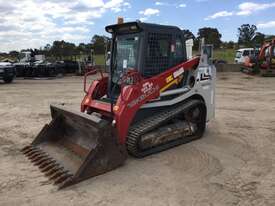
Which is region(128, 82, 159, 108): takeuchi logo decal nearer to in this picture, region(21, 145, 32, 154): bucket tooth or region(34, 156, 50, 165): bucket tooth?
region(34, 156, 50, 165): bucket tooth

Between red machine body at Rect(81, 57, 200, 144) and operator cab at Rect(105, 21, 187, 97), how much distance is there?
0.92 ft

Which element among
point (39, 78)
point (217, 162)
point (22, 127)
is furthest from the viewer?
point (39, 78)

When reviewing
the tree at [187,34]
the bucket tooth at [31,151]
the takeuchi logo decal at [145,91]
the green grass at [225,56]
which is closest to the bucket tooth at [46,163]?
the bucket tooth at [31,151]

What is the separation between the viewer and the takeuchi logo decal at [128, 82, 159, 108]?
21.3 feet

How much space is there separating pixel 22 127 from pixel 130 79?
378 centimetres

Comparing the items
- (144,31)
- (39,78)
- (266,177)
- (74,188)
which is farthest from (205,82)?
(39,78)

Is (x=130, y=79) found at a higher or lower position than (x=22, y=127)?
higher

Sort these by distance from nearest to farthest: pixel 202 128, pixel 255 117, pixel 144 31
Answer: pixel 144 31 → pixel 202 128 → pixel 255 117

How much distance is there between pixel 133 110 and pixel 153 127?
0.54 meters

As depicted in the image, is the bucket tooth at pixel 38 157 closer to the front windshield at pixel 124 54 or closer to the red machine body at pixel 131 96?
the red machine body at pixel 131 96

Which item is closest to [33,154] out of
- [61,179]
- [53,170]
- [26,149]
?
[26,149]

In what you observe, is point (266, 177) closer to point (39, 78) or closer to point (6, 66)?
point (6, 66)

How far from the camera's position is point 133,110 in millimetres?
6457

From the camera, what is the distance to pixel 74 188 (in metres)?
5.39
